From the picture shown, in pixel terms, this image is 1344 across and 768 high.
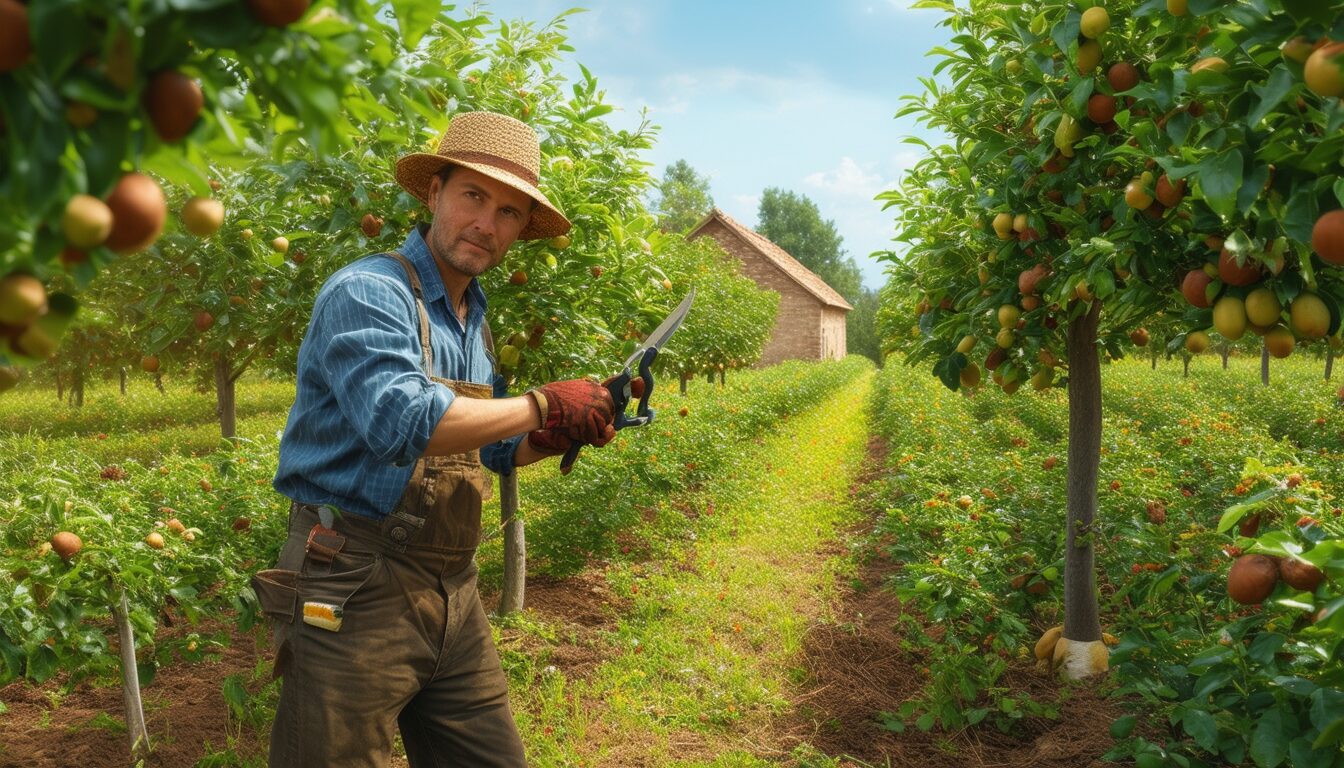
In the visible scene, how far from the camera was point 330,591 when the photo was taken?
7.23 feet

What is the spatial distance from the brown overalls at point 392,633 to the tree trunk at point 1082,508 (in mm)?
2807

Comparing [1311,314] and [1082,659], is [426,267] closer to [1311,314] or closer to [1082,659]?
[1311,314]

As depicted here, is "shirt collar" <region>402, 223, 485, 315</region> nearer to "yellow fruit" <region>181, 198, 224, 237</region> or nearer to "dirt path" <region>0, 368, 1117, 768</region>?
"yellow fruit" <region>181, 198, 224, 237</region>

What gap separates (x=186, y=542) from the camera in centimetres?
356

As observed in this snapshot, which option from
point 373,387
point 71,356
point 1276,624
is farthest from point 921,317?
point 71,356

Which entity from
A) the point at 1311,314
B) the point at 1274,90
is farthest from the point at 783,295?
the point at 1274,90

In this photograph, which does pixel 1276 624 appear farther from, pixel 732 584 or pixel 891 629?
pixel 732 584

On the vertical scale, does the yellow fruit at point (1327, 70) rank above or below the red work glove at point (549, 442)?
above

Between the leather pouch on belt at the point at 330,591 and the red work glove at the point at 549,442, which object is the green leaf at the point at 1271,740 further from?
the leather pouch on belt at the point at 330,591

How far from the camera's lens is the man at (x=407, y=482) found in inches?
79.7

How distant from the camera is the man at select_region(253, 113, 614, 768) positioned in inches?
79.7

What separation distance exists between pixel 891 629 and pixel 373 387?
13.4 feet

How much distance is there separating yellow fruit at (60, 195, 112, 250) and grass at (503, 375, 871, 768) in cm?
348

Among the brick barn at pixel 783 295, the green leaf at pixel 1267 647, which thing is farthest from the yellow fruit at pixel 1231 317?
the brick barn at pixel 783 295
